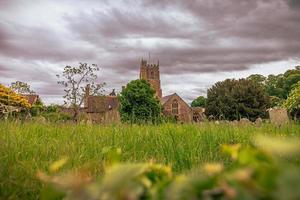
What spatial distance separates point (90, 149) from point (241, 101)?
4957 centimetres

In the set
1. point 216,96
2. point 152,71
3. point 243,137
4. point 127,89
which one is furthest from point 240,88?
point 152,71

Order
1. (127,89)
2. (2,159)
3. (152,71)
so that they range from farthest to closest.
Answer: (152,71), (127,89), (2,159)

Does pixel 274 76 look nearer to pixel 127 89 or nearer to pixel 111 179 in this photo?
pixel 127 89

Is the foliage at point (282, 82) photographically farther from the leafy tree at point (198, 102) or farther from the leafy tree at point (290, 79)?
the leafy tree at point (198, 102)

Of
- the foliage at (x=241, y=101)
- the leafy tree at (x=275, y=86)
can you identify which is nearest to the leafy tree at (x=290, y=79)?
the leafy tree at (x=275, y=86)

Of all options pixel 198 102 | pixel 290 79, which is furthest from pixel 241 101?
pixel 198 102

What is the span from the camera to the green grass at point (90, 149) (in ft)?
9.56

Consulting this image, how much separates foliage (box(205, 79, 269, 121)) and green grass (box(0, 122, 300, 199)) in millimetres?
42893

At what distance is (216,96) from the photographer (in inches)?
A: 2195

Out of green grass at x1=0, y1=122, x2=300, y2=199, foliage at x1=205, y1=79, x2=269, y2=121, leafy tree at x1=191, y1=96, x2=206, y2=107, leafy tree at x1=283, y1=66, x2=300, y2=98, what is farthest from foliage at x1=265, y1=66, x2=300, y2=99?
green grass at x1=0, y1=122, x2=300, y2=199

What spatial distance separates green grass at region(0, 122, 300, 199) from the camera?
2.91m

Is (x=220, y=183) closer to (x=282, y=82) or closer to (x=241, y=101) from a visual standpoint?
(x=241, y=101)

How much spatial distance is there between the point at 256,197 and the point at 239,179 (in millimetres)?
42

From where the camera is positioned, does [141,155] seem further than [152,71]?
No
